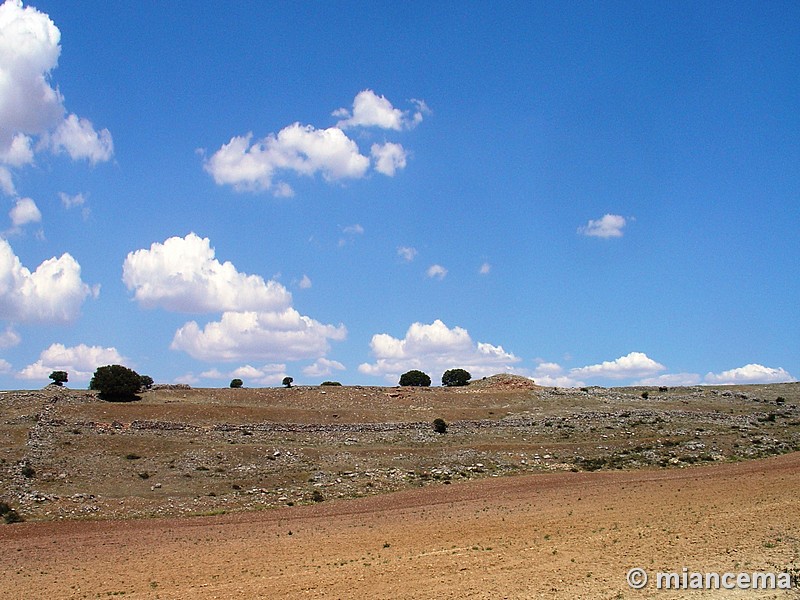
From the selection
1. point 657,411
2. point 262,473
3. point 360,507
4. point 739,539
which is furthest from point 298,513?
point 657,411

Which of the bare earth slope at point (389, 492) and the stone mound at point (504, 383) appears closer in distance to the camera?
the bare earth slope at point (389, 492)

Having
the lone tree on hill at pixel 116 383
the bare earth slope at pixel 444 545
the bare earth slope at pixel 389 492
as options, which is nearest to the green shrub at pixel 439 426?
the bare earth slope at pixel 389 492

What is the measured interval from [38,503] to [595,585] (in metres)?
37.6

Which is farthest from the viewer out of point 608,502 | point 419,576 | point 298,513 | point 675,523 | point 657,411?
point 657,411

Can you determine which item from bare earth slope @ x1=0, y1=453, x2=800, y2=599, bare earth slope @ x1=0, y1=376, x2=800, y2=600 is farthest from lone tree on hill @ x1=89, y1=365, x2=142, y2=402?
bare earth slope @ x1=0, y1=453, x2=800, y2=599

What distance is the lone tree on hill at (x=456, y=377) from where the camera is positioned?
4213 inches

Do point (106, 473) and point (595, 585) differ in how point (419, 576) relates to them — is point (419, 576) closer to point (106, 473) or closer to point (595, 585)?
point (595, 585)

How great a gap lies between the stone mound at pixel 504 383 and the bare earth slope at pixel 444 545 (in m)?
50.7

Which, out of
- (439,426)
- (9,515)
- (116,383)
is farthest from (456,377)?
(9,515)

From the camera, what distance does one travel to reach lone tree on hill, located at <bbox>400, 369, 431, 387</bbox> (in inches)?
4000

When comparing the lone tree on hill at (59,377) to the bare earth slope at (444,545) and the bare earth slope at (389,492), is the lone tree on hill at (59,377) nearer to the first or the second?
the bare earth slope at (389,492)

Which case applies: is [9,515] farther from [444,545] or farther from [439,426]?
[439,426]

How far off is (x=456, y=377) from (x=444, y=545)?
79.8 metres

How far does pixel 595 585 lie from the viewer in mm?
20031
